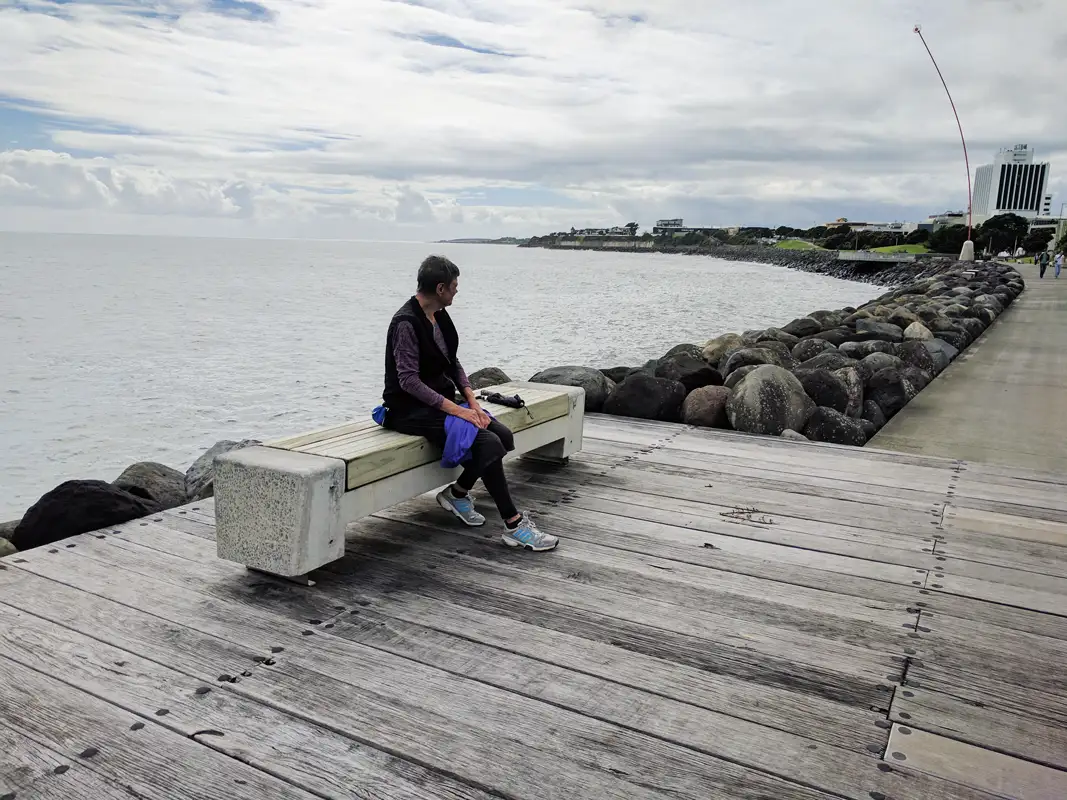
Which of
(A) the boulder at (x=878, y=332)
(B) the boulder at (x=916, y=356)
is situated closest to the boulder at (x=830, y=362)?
(B) the boulder at (x=916, y=356)

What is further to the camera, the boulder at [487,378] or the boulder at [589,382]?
the boulder at [487,378]

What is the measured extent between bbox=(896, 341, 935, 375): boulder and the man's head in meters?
8.26

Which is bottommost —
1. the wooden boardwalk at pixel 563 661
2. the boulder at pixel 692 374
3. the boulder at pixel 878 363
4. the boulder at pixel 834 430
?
the wooden boardwalk at pixel 563 661

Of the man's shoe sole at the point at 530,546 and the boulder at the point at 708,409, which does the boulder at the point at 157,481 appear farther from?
the boulder at the point at 708,409

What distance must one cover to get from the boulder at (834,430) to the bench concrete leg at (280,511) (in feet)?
14.8

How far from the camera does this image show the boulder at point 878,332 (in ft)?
41.1

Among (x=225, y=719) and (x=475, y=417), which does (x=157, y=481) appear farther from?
(x=225, y=719)

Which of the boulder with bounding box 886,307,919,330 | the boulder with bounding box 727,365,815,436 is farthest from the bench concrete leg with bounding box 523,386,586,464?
the boulder with bounding box 886,307,919,330

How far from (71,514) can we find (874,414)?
6911mm

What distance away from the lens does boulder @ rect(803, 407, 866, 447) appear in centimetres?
684

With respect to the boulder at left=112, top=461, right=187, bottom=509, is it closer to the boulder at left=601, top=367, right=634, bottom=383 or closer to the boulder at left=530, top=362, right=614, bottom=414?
the boulder at left=530, top=362, right=614, bottom=414

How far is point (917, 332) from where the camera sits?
43.8 feet

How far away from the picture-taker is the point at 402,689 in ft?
9.26

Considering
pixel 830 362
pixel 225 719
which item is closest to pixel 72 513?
pixel 225 719
